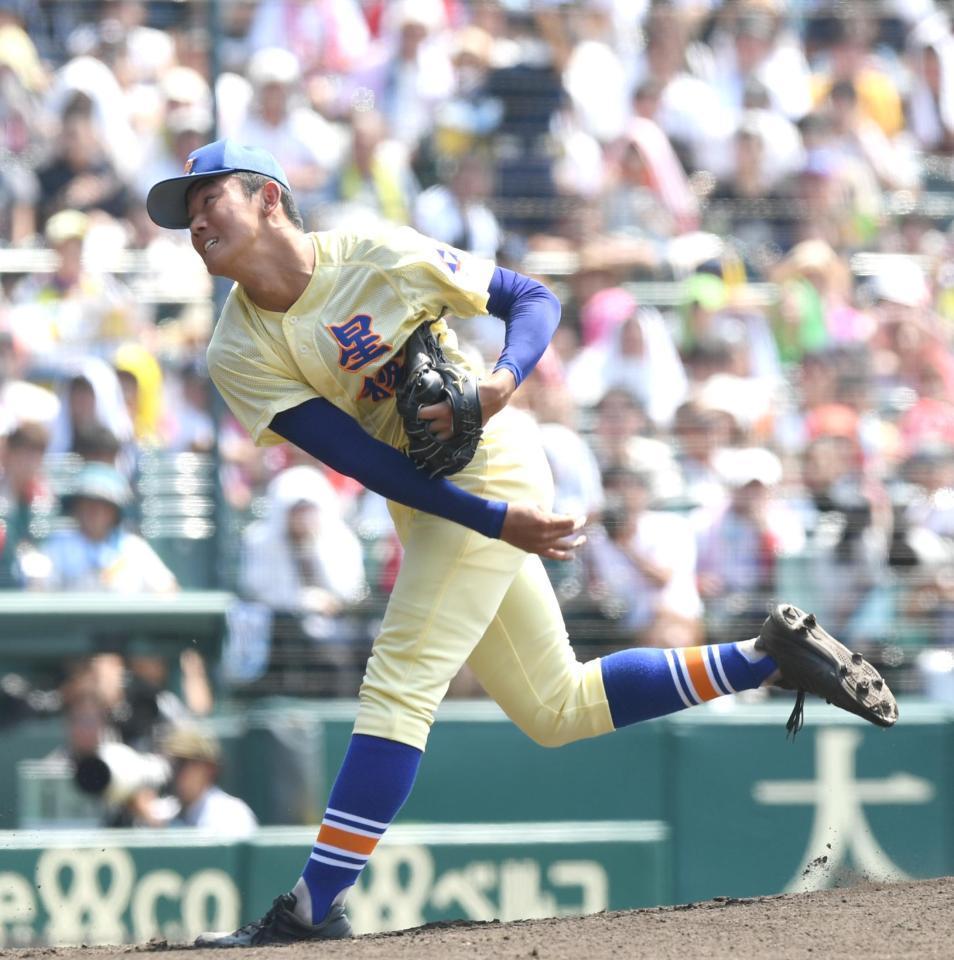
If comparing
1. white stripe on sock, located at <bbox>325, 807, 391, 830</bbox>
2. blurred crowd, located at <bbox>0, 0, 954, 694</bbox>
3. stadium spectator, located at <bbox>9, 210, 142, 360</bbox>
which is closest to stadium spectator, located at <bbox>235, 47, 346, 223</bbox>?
blurred crowd, located at <bbox>0, 0, 954, 694</bbox>

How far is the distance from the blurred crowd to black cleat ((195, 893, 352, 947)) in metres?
2.58

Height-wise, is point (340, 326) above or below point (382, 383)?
above

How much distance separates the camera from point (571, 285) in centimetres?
720

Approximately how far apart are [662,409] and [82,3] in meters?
3.25

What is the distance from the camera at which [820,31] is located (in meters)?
8.55

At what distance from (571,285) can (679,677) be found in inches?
149

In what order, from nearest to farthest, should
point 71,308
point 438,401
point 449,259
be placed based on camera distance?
point 438,401 < point 449,259 < point 71,308

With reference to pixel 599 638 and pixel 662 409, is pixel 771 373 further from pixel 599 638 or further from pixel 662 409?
pixel 599 638

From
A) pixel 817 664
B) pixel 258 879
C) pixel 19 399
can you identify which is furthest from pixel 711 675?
pixel 19 399

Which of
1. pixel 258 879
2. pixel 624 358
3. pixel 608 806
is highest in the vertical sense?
pixel 624 358

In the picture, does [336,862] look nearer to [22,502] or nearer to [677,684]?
[677,684]

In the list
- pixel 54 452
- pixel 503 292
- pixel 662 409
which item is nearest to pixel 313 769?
pixel 54 452

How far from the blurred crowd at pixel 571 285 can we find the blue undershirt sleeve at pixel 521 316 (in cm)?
266

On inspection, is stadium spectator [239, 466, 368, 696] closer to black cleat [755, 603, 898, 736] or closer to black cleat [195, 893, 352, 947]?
black cleat [195, 893, 352, 947]
